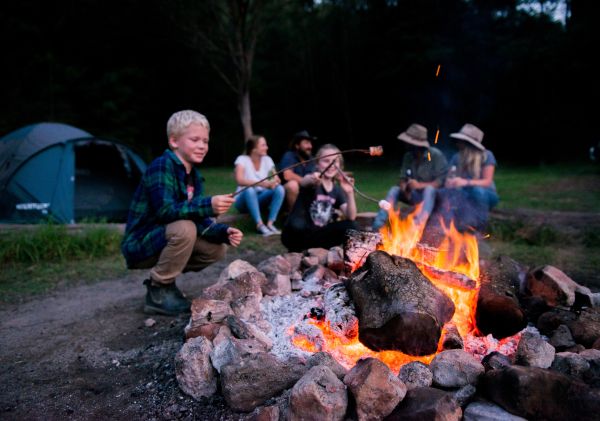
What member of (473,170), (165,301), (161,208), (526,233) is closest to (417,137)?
(473,170)

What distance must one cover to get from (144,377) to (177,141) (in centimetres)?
158

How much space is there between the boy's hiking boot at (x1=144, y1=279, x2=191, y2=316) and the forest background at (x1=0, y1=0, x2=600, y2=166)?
9327 millimetres

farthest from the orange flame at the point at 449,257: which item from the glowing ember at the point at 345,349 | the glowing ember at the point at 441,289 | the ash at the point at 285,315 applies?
the ash at the point at 285,315

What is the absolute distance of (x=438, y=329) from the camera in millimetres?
2178

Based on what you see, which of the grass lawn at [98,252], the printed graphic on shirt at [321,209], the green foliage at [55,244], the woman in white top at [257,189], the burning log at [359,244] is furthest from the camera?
the woman in white top at [257,189]

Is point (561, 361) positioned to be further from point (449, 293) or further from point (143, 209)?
point (143, 209)

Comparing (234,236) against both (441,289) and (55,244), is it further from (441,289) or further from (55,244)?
(55,244)

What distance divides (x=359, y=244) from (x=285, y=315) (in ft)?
2.26

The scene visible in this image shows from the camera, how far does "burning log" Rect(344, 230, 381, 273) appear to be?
117 inches

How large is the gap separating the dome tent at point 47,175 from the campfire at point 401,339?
4839 mm

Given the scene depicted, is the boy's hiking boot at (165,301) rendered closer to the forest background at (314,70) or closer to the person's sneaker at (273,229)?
the person's sneaker at (273,229)

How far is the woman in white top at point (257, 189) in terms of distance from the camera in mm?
6207

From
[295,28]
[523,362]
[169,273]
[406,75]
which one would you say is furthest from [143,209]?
[295,28]

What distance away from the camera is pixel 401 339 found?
218cm
